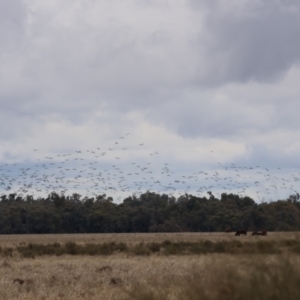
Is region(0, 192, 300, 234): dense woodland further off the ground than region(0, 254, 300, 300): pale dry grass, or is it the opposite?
region(0, 192, 300, 234): dense woodland

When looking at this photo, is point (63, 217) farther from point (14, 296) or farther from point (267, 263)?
point (267, 263)

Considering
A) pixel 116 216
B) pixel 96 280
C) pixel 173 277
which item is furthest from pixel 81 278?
pixel 116 216

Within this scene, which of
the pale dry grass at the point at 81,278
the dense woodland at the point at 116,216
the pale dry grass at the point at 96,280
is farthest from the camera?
the dense woodland at the point at 116,216

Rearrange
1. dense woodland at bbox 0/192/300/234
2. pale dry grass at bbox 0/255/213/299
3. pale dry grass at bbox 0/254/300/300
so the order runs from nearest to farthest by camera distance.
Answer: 1. pale dry grass at bbox 0/254/300/300
2. pale dry grass at bbox 0/255/213/299
3. dense woodland at bbox 0/192/300/234

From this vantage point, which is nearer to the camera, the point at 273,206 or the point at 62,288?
the point at 273,206

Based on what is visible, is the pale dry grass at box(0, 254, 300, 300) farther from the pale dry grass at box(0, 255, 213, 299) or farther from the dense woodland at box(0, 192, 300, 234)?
the dense woodland at box(0, 192, 300, 234)

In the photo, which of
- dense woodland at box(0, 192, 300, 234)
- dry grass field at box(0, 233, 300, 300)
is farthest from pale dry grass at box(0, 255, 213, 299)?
dense woodland at box(0, 192, 300, 234)

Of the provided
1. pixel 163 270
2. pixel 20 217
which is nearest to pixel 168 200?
pixel 20 217

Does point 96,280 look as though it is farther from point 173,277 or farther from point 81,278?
point 173,277

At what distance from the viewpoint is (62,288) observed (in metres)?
18.9

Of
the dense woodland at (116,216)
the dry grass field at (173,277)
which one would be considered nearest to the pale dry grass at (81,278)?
the dry grass field at (173,277)

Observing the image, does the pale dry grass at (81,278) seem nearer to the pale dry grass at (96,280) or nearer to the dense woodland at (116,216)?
the pale dry grass at (96,280)

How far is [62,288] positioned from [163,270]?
4837 millimetres

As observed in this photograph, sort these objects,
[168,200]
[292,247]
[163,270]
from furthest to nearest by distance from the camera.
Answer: [168,200]
[163,270]
[292,247]
